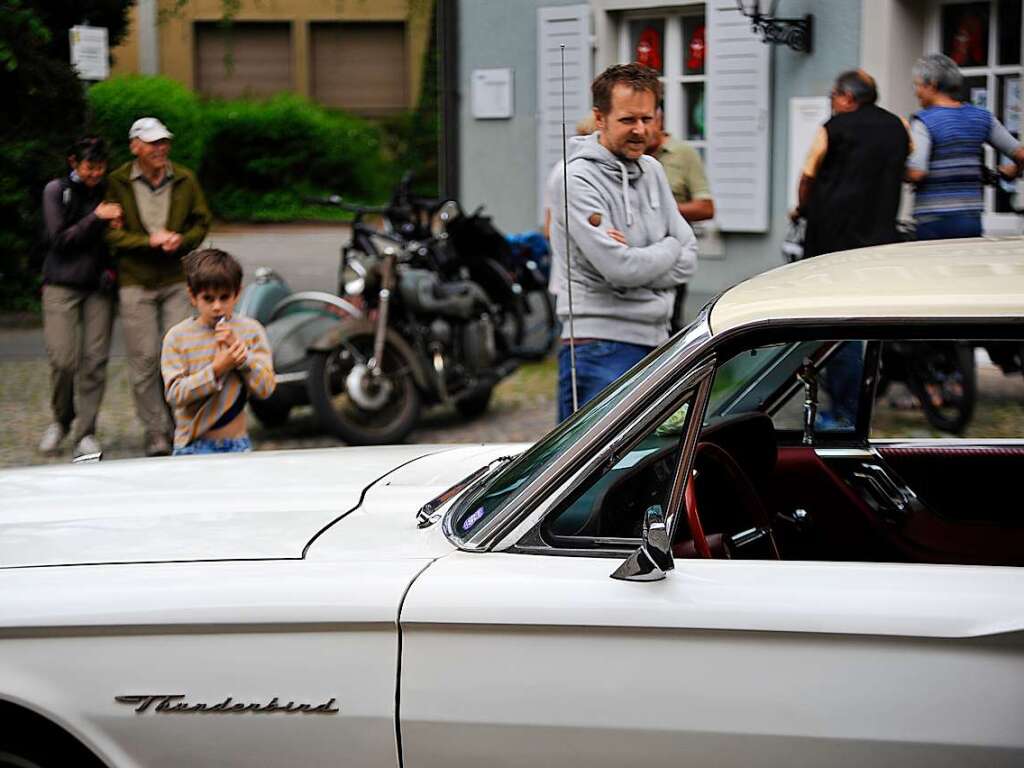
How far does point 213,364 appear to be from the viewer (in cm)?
504

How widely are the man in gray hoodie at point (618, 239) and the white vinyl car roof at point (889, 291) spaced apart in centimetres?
166

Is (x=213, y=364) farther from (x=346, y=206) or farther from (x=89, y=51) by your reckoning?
(x=89, y=51)

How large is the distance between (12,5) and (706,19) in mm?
4937

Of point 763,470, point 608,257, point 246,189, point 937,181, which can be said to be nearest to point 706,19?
point 937,181

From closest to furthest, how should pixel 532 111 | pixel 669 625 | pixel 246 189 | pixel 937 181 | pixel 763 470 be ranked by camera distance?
1. pixel 669 625
2. pixel 763 470
3. pixel 937 181
4. pixel 532 111
5. pixel 246 189

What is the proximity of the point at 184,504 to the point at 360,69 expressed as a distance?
28921mm

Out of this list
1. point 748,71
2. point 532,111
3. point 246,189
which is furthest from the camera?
point 246,189

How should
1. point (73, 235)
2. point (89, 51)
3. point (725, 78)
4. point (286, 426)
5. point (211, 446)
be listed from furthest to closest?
point (725, 78)
point (89, 51)
point (286, 426)
point (73, 235)
point (211, 446)

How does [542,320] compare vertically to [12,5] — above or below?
below

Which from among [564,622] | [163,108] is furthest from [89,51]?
[163,108]

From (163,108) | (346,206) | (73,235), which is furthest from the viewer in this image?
(163,108)

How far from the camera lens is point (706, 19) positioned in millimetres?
11594

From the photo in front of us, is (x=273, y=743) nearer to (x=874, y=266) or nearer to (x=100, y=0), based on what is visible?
(x=874, y=266)

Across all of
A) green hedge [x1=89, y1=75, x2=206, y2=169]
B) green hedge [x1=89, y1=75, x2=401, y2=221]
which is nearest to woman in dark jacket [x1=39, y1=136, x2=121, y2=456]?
green hedge [x1=89, y1=75, x2=206, y2=169]
